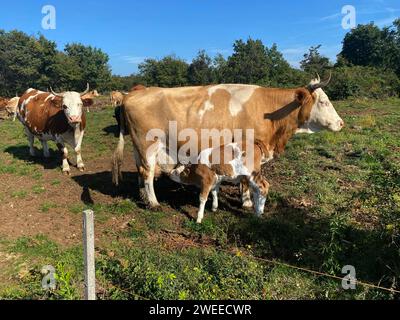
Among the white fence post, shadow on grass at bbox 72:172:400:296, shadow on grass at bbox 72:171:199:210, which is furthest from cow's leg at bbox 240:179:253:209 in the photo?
the white fence post

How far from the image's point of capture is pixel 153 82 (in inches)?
2158

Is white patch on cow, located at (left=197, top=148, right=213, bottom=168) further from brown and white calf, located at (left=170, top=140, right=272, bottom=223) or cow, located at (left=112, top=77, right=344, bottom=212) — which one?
cow, located at (left=112, top=77, right=344, bottom=212)

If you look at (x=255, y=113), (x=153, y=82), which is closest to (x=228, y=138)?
(x=255, y=113)

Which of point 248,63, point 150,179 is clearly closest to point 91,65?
point 248,63

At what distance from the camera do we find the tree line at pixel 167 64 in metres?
52.6

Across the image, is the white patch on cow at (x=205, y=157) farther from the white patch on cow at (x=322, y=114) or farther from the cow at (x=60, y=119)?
the cow at (x=60, y=119)

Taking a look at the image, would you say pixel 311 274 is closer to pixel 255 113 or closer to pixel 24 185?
pixel 255 113

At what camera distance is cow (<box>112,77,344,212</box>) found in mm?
6863

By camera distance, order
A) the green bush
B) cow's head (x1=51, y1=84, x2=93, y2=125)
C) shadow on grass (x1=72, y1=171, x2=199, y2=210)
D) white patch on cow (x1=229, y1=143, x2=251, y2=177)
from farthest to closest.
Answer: the green bush → cow's head (x1=51, y1=84, x2=93, y2=125) → shadow on grass (x1=72, y1=171, x2=199, y2=210) → white patch on cow (x1=229, y1=143, x2=251, y2=177)

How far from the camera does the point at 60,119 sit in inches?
388

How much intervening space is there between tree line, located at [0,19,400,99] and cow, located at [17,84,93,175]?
39.4 meters

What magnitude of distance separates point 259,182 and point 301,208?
947 millimetres

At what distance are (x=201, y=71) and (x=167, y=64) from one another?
5.42 metres

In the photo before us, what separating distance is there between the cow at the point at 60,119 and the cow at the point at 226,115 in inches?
104
